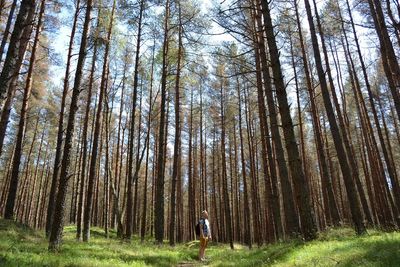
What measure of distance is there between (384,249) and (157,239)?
9937 millimetres

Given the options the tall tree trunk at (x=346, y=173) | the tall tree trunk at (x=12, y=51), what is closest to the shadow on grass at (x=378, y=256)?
the tall tree trunk at (x=346, y=173)

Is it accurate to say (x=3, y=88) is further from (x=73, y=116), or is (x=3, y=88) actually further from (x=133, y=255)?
(x=133, y=255)

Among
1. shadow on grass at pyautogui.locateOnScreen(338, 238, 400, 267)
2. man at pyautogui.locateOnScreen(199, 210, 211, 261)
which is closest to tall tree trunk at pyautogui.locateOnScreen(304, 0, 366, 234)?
shadow on grass at pyautogui.locateOnScreen(338, 238, 400, 267)

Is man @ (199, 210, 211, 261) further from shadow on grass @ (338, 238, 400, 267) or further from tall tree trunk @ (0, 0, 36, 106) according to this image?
tall tree trunk @ (0, 0, 36, 106)

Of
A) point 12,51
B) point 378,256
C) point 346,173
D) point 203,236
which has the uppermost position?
point 12,51

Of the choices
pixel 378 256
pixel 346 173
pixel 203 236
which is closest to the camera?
pixel 378 256

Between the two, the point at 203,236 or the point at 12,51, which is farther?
the point at 203,236

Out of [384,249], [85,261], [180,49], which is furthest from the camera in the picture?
[180,49]

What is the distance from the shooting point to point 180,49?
647 inches

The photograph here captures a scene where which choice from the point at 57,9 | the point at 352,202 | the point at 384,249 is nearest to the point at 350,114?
the point at 352,202

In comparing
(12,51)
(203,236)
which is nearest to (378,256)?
(12,51)

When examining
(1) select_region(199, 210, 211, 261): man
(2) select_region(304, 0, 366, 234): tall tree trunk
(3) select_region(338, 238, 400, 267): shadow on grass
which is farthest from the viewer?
(1) select_region(199, 210, 211, 261): man

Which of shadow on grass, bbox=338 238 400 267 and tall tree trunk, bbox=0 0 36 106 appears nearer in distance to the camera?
shadow on grass, bbox=338 238 400 267

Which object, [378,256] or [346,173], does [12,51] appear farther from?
[346,173]
